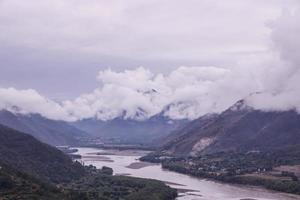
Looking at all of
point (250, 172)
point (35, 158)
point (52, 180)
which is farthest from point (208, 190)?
point (35, 158)

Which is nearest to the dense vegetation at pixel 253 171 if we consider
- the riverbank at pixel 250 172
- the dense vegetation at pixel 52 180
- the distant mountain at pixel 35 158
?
the riverbank at pixel 250 172

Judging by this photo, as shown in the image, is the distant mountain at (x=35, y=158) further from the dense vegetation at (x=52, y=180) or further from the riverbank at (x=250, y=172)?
the riverbank at (x=250, y=172)

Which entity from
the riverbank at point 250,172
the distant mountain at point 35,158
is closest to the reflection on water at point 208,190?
the riverbank at point 250,172

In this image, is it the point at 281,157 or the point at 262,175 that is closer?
the point at 262,175

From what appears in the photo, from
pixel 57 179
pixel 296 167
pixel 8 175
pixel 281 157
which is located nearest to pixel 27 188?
pixel 8 175

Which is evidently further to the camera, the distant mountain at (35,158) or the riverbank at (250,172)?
the distant mountain at (35,158)

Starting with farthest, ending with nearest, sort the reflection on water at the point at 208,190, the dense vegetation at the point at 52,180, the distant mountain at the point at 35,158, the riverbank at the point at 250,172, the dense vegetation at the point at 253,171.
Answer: the distant mountain at the point at 35,158 → the dense vegetation at the point at 253,171 → the riverbank at the point at 250,172 → the reflection on water at the point at 208,190 → the dense vegetation at the point at 52,180

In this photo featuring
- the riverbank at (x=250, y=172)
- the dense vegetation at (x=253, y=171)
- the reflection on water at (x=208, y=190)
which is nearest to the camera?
the reflection on water at (x=208, y=190)

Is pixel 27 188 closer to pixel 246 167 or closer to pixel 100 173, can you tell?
pixel 100 173

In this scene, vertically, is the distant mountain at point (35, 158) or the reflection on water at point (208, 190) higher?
the distant mountain at point (35, 158)
